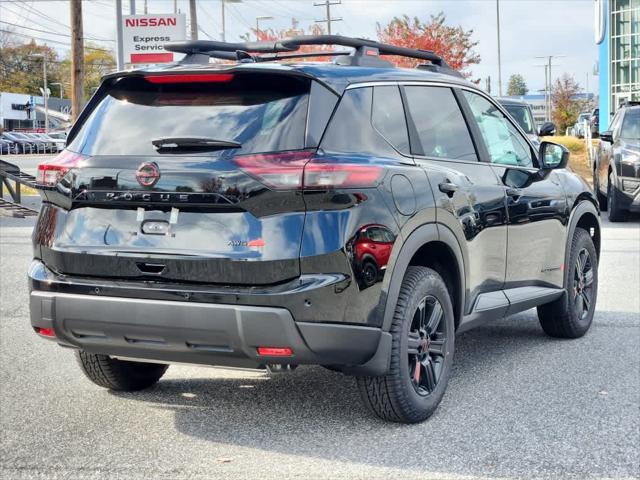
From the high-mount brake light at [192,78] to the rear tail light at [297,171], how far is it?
17.5 inches

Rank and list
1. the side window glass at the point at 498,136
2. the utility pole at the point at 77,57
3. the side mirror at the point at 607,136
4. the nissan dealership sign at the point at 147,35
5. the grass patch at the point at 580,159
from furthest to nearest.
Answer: the grass patch at the point at 580,159 → the utility pole at the point at 77,57 → the nissan dealership sign at the point at 147,35 → the side mirror at the point at 607,136 → the side window glass at the point at 498,136

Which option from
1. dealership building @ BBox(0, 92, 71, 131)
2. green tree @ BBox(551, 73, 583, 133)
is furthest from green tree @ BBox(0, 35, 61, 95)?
green tree @ BBox(551, 73, 583, 133)

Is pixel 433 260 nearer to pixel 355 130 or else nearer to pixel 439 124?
pixel 439 124

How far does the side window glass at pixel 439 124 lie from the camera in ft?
17.4

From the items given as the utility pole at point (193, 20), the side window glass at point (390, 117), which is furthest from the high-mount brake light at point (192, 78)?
the utility pole at point (193, 20)

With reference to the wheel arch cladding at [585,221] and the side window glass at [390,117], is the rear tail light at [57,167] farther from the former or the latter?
the wheel arch cladding at [585,221]

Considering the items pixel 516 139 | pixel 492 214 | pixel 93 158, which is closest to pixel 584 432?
pixel 492 214

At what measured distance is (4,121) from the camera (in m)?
101

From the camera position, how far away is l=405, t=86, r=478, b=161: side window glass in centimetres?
530

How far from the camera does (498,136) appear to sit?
6227 millimetres

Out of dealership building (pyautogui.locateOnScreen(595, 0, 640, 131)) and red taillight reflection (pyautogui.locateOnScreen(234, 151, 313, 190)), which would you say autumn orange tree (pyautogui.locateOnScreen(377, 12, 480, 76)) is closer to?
dealership building (pyautogui.locateOnScreen(595, 0, 640, 131))

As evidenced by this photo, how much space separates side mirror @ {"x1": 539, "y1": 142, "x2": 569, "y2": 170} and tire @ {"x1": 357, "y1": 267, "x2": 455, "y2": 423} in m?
1.88

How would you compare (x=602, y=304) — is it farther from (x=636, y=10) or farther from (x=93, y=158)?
(x=636, y=10)

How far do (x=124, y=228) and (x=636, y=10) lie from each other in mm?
50934
